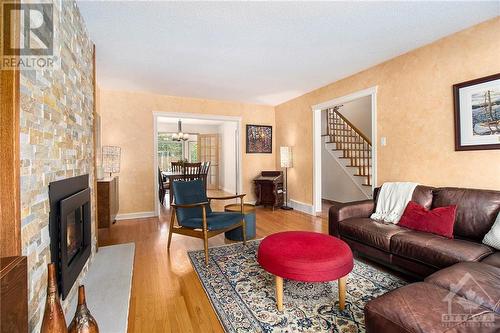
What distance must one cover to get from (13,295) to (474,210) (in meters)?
3.22

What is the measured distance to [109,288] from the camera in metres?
2.04

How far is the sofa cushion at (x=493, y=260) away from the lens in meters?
1.69

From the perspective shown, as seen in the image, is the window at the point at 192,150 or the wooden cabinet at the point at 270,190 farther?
the window at the point at 192,150

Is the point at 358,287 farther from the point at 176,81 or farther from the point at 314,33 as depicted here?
the point at 176,81

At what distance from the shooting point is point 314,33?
2580mm

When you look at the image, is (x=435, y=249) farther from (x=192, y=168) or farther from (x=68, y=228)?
(x=192, y=168)

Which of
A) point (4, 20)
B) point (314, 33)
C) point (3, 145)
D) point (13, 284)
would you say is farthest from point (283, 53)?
point (13, 284)

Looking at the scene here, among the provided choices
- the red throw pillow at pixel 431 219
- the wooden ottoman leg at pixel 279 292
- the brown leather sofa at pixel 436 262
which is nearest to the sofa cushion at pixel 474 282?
the brown leather sofa at pixel 436 262

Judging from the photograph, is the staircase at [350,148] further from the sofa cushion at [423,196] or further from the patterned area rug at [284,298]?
the patterned area rug at [284,298]

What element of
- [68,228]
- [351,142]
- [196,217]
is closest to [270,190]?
[351,142]

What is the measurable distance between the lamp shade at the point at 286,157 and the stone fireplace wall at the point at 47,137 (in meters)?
3.88

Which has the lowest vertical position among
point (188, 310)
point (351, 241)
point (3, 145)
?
point (188, 310)

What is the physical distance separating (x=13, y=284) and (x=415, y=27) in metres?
3.59

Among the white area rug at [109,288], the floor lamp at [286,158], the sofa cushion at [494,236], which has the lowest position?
the white area rug at [109,288]
